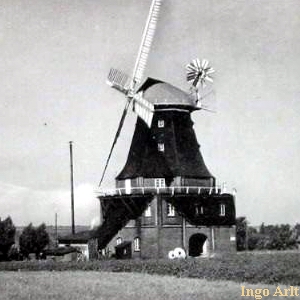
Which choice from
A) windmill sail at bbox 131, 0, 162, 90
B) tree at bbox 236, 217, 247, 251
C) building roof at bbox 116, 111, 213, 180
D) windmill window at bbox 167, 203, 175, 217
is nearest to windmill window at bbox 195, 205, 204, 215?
windmill window at bbox 167, 203, 175, 217

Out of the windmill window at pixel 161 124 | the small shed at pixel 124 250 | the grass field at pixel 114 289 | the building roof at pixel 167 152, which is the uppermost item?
the windmill window at pixel 161 124

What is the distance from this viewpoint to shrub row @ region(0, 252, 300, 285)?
26.3 meters

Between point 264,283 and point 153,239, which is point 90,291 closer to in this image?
point 264,283

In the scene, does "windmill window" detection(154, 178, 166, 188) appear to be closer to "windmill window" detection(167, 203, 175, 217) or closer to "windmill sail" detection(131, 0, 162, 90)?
"windmill window" detection(167, 203, 175, 217)

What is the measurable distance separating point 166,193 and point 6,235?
10874 mm

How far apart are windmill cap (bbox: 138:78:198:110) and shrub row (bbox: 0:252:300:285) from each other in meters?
12.8

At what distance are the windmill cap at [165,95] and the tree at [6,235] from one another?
40.3 ft

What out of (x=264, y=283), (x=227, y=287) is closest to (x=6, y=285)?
(x=227, y=287)

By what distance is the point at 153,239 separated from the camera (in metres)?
43.3

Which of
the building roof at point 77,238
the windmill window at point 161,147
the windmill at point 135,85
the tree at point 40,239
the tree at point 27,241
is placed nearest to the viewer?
the windmill at point 135,85

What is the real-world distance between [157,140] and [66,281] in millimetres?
20159

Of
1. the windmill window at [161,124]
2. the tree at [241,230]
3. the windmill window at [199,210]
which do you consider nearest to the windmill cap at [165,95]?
the windmill window at [161,124]

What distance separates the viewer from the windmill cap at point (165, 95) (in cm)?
4406

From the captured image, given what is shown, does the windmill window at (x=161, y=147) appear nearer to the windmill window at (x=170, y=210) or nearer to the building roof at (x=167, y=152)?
the building roof at (x=167, y=152)
